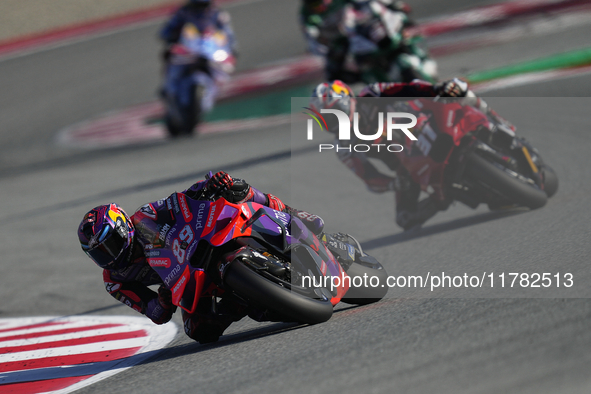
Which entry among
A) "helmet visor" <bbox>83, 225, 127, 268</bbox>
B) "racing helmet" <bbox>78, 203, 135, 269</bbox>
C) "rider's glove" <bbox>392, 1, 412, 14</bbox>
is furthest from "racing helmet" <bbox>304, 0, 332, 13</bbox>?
"helmet visor" <bbox>83, 225, 127, 268</bbox>

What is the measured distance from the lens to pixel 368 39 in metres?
10.5

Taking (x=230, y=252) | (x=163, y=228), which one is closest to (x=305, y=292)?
(x=230, y=252)

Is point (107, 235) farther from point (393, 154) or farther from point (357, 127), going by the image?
point (393, 154)

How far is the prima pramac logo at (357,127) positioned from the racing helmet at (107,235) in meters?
2.13

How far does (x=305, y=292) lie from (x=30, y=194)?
7.75 m

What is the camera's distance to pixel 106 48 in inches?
720

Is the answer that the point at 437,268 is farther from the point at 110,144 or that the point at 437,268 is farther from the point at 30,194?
the point at 110,144

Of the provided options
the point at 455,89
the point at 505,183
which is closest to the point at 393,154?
the point at 455,89

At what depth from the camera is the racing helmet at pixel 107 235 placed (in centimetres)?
434

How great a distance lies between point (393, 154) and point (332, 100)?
0.80m

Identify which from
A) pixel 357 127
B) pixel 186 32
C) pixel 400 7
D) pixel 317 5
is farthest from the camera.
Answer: pixel 186 32

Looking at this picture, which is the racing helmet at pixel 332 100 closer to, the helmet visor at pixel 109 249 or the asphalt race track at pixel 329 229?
the asphalt race track at pixel 329 229

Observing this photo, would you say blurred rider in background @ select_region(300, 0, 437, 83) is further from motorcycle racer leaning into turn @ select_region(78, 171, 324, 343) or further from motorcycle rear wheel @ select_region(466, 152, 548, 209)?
motorcycle racer leaning into turn @ select_region(78, 171, 324, 343)

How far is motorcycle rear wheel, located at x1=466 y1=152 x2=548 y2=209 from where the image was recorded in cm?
582
